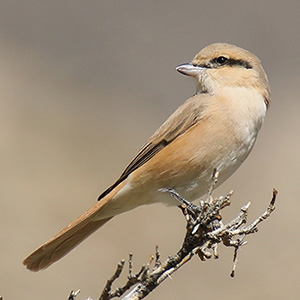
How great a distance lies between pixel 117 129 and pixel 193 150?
3241 mm

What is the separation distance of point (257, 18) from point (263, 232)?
6.34 feet

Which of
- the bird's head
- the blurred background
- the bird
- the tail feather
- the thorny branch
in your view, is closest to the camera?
the thorny branch

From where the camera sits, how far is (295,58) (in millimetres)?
6984

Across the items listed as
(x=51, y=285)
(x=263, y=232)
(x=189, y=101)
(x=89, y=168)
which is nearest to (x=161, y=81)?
(x=89, y=168)

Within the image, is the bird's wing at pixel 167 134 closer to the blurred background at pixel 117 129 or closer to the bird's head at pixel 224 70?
the bird's head at pixel 224 70

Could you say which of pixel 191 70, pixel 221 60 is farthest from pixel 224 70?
pixel 191 70

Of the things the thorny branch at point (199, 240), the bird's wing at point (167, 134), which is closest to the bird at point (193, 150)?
the bird's wing at point (167, 134)

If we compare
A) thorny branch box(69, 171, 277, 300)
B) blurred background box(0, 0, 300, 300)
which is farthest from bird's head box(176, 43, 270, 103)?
blurred background box(0, 0, 300, 300)

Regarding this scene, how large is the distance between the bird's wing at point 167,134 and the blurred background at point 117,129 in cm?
181

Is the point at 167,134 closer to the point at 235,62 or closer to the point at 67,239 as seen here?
the point at 235,62

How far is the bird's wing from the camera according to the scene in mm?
3924

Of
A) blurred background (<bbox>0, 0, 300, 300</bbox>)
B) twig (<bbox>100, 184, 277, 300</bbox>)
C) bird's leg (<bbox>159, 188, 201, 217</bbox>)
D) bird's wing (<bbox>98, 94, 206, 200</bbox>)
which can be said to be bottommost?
twig (<bbox>100, 184, 277, 300</bbox>)

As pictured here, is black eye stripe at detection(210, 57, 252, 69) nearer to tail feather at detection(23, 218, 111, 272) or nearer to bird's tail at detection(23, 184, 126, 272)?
bird's tail at detection(23, 184, 126, 272)

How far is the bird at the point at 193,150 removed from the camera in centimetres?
375
